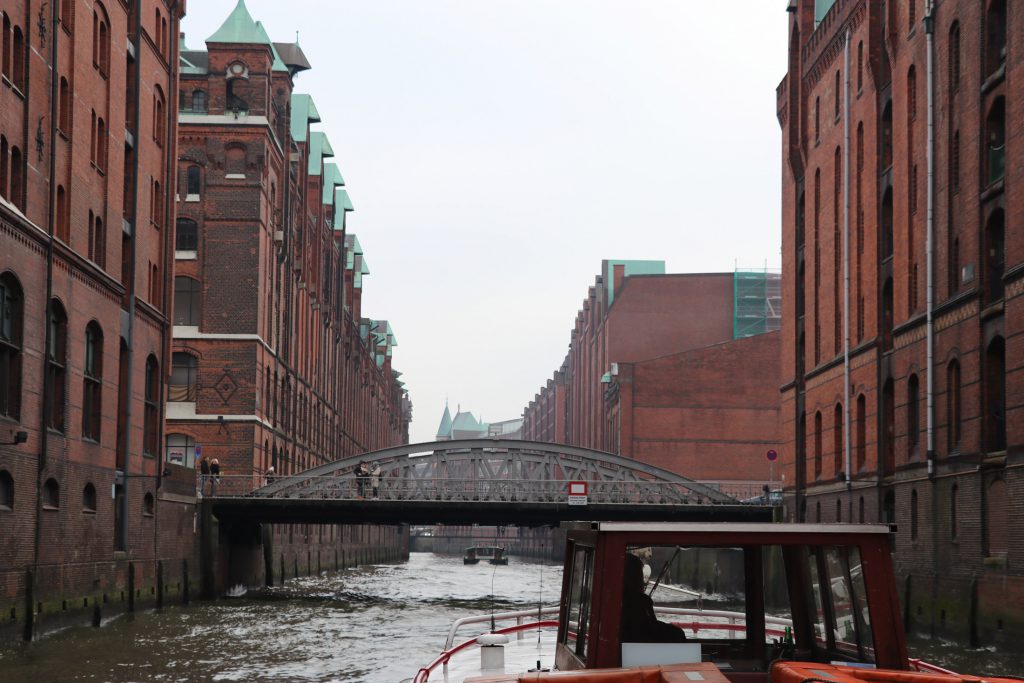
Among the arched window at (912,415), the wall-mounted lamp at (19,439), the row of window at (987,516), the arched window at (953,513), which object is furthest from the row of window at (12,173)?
the arched window at (912,415)

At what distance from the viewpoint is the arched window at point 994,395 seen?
1148 inches

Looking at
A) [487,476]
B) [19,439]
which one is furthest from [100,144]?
[487,476]

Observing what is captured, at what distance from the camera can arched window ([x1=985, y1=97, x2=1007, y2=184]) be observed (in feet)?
96.2

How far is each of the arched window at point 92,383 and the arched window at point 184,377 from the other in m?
18.8

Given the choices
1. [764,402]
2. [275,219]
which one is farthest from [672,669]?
[764,402]

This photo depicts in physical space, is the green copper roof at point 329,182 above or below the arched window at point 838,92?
above

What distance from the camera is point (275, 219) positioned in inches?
2219

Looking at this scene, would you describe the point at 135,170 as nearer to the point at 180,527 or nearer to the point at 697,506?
the point at 180,527

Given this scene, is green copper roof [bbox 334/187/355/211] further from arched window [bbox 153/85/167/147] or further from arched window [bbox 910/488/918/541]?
arched window [bbox 910/488/918/541]

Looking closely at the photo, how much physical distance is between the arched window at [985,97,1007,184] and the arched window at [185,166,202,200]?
30653 millimetres

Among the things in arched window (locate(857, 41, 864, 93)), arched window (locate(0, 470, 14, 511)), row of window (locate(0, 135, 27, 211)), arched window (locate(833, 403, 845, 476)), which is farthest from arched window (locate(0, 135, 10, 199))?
arched window (locate(833, 403, 845, 476))

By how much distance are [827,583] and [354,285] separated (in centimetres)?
8719

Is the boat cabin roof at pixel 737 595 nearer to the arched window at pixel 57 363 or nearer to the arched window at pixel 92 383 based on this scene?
the arched window at pixel 57 363

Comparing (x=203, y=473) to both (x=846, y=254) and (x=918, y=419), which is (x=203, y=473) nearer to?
(x=846, y=254)
